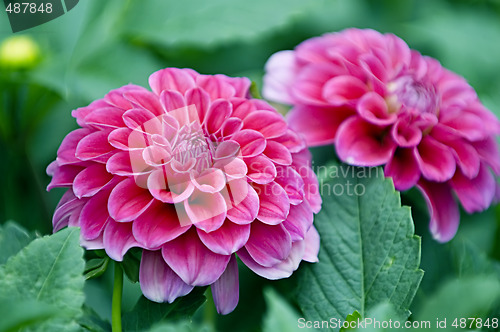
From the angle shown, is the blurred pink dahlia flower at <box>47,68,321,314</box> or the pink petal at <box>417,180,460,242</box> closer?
the blurred pink dahlia flower at <box>47,68,321,314</box>

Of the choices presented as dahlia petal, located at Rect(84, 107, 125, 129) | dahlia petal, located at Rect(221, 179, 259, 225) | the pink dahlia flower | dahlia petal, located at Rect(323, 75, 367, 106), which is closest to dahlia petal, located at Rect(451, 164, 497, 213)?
the pink dahlia flower

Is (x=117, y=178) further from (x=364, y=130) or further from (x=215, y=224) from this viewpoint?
(x=364, y=130)

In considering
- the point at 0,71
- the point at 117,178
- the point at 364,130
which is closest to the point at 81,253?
the point at 117,178

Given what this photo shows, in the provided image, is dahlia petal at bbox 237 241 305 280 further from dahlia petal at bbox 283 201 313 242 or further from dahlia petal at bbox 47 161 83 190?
dahlia petal at bbox 47 161 83 190

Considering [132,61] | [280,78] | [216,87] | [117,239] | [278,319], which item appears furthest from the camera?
[132,61]

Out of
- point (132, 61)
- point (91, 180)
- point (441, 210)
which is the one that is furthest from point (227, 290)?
point (132, 61)

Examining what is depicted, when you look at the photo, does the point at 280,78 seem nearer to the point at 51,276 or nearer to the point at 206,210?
the point at 206,210
